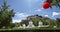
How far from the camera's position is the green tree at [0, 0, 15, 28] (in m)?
23.7

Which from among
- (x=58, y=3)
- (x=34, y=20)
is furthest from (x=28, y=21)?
(x=58, y=3)

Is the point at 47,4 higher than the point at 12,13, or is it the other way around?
the point at 12,13

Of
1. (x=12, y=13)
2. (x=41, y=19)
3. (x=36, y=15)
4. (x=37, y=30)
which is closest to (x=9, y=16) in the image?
(x=12, y=13)

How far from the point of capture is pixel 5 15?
78.2ft

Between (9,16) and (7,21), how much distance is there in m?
0.82

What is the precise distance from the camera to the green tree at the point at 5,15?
77.7ft

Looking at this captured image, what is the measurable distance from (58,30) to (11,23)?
12.1 m

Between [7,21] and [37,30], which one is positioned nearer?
[37,30]

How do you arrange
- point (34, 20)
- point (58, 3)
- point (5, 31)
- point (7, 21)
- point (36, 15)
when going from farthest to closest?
point (34, 20)
point (36, 15)
point (7, 21)
point (5, 31)
point (58, 3)

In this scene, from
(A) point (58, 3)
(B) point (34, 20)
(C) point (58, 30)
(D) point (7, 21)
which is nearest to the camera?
(A) point (58, 3)

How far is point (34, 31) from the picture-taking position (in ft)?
45.7

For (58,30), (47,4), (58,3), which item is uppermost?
(58,3)

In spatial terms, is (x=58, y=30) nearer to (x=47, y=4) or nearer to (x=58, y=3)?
(x=58, y=3)

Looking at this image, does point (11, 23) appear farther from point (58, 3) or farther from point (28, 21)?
point (58, 3)
